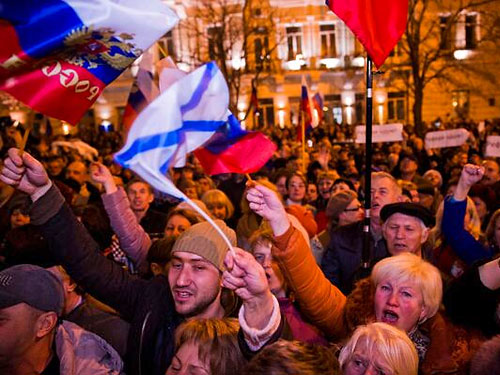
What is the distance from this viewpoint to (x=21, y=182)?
10.0 ft

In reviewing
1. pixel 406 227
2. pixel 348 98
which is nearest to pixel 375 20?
pixel 406 227

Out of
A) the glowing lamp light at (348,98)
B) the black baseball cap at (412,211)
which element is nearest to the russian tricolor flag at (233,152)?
the black baseball cap at (412,211)

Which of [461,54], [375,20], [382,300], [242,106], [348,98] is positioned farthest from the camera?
[348,98]

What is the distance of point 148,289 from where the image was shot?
3307 mm

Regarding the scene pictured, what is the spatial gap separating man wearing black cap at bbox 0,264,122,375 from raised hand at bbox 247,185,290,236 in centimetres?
103

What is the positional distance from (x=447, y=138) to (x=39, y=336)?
8696mm

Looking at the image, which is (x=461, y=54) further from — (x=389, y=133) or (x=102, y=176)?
(x=102, y=176)

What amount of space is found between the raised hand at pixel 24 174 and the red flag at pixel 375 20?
7.03ft

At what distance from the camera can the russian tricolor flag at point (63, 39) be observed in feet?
9.79

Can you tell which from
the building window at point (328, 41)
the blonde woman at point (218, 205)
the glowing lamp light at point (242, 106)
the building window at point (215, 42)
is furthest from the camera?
the building window at point (328, 41)

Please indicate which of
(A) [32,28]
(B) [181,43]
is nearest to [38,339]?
(A) [32,28]

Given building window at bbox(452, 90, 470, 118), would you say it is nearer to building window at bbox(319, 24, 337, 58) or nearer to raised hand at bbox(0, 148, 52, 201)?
building window at bbox(319, 24, 337, 58)

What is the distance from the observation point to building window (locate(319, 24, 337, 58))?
132 ft

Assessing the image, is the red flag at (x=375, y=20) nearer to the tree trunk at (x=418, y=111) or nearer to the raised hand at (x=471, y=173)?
the raised hand at (x=471, y=173)
